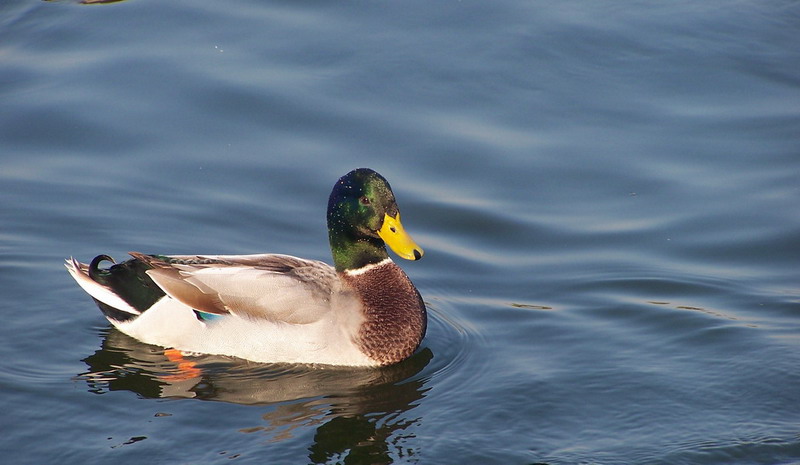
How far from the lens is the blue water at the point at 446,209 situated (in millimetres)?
7324

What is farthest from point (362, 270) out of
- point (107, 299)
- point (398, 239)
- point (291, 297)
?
point (107, 299)

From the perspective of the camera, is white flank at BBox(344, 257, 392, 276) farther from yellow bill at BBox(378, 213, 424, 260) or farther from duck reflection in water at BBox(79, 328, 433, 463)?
duck reflection in water at BBox(79, 328, 433, 463)

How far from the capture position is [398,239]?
8.42 meters

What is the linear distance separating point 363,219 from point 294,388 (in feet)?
4.37

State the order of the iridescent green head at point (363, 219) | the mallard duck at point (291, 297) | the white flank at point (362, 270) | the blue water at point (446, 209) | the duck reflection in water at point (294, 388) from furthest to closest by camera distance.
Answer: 1. the white flank at point (362, 270)
2. the iridescent green head at point (363, 219)
3. the mallard duck at point (291, 297)
4. the blue water at point (446, 209)
5. the duck reflection in water at point (294, 388)

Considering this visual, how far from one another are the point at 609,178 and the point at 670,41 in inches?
108

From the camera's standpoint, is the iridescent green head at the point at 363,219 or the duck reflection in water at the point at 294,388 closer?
the duck reflection in water at the point at 294,388

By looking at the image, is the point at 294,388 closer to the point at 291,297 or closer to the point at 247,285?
the point at 291,297

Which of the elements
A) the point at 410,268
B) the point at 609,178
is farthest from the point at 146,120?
the point at 609,178

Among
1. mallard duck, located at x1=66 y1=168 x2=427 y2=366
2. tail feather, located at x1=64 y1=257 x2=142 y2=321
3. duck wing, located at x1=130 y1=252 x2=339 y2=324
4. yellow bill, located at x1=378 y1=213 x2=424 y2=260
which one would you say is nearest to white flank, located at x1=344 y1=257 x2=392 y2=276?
mallard duck, located at x1=66 y1=168 x2=427 y2=366

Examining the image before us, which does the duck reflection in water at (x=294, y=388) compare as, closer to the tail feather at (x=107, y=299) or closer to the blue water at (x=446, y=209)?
the blue water at (x=446, y=209)

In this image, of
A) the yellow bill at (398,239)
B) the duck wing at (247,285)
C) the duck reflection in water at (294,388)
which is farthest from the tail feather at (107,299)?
the yellow bill at (398,239)

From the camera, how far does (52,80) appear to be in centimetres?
1238

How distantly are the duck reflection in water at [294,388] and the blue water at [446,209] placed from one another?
0.02 metres
